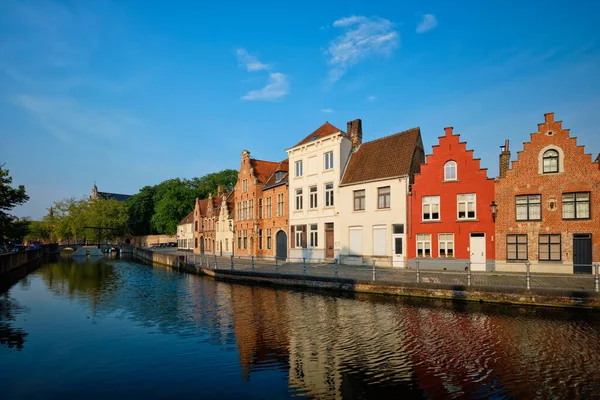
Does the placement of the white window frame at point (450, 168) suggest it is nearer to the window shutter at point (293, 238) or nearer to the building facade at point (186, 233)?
the window shutter at point (293, 238)

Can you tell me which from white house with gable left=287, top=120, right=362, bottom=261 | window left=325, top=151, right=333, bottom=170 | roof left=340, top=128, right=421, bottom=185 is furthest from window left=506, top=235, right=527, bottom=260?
window left=325, top=151, right=333, bottom=170

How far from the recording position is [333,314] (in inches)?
639

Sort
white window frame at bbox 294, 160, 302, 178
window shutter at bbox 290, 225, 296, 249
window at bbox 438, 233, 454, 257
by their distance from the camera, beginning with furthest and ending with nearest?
1. window shutter at bbox 290, 225, 296, 249
2. white window frame at bbox 294, 160, 302, 178
3. window at bbox 438, 233, 454, 257

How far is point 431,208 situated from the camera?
2752 centimetres

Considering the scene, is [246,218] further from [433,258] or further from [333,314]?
[333,314]

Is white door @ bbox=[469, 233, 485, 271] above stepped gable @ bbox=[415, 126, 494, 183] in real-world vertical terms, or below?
below

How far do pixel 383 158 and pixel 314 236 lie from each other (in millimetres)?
9628

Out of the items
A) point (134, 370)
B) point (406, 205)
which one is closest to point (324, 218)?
point (406, 205)

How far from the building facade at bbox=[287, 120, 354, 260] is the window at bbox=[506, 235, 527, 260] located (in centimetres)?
1272

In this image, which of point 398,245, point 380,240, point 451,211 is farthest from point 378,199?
point 451,211

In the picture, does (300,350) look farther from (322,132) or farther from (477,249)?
(322,132)

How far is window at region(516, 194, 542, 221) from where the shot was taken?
24234mm

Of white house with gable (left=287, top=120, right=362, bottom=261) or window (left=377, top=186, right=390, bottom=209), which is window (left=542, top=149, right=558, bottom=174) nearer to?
window (left=377, top=186, right=390, bottom=209)

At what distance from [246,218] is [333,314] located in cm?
3003
